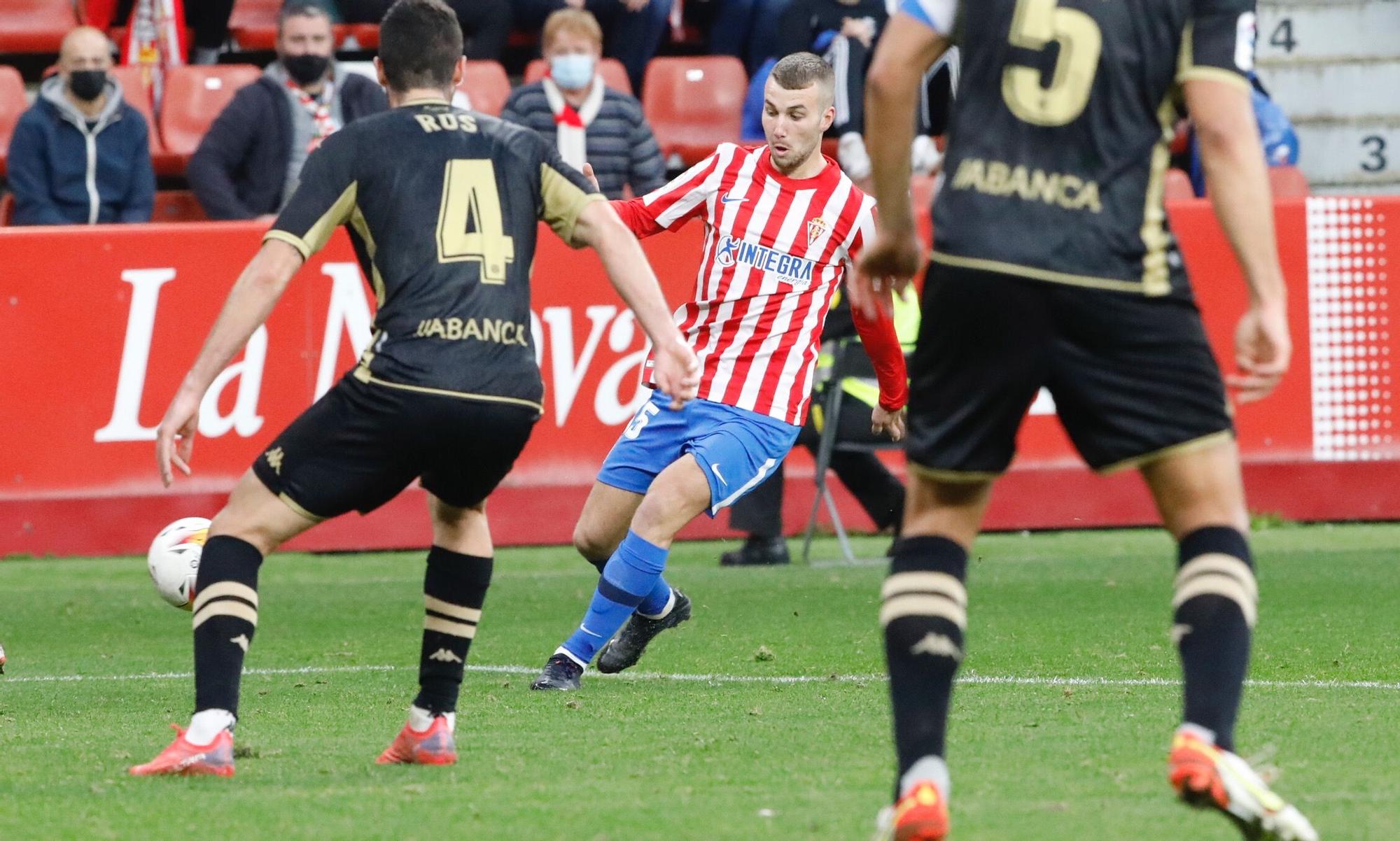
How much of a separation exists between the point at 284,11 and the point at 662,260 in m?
2.87

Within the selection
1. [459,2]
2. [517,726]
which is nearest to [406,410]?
[517,726]

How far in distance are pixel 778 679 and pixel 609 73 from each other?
8086 mm

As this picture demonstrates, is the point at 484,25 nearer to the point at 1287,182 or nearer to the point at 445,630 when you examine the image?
the point at 1287,182

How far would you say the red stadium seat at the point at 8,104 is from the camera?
14453mm

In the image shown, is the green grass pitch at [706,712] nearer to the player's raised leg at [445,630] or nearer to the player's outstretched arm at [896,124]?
the player's raised leg at [445,630]

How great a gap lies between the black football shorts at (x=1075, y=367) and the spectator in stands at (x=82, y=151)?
375 inches

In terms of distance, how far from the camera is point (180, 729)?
17.7 ft

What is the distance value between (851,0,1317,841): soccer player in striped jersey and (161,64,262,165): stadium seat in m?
11.0

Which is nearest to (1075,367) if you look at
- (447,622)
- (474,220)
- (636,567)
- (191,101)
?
(474,220)

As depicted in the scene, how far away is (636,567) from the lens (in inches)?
284

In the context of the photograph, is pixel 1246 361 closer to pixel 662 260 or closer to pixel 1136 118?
pixel 1136 118

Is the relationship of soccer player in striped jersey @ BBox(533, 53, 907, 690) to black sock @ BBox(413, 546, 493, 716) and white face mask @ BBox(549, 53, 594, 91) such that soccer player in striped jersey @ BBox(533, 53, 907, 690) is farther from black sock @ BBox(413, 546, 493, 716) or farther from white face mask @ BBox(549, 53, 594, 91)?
white face mask @ BBox(549, 53, 594, 91)

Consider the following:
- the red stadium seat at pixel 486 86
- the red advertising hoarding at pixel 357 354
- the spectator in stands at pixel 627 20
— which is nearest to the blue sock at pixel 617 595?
the red advertising hoarding at pixel 357 354

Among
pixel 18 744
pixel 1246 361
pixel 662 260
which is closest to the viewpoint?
pixel 1246 361
